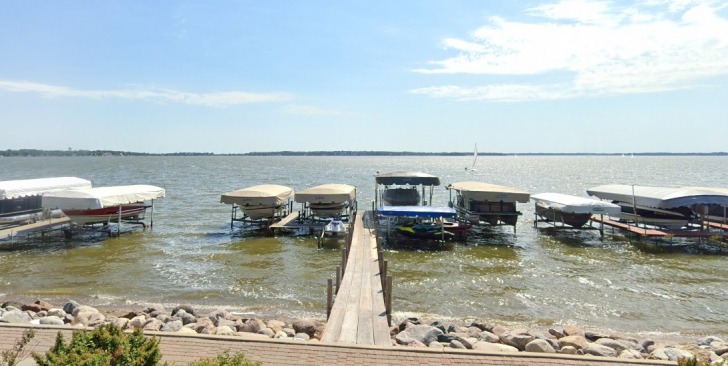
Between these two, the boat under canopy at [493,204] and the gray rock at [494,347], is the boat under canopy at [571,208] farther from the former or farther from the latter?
the gray rock at [494,347]

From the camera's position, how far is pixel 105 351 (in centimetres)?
609

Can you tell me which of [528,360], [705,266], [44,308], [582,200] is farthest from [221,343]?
[582,200]

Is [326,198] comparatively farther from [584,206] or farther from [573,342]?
[573,342]

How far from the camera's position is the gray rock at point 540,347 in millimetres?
9923

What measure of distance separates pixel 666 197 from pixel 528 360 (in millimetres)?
23073

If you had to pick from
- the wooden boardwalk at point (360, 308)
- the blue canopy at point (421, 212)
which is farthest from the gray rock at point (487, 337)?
the blue canopy at point (421, 212)

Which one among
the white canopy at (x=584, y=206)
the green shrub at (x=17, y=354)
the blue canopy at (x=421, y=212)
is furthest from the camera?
the white canopy at (x=584, y=206)

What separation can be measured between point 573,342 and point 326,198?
57.2 ft

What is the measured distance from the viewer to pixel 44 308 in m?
13.7

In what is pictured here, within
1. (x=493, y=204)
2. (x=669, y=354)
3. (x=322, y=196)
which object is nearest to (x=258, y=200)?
(x=322, y=196)

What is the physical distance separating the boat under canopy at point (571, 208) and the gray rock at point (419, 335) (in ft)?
61.0

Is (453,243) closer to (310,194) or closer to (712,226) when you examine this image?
(310,194)

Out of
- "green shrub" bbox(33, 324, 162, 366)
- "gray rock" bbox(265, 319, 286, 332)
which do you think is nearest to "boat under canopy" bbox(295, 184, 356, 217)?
"gray rock" bbox(265, 319, 286, 332)

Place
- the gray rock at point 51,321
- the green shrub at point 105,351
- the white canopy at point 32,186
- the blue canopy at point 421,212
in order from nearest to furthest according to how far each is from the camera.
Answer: the green shrub at point 105,351 < the gray rock at point 51,321 < the blue canopy at point 421,212 < the white canopy at point 32,186
